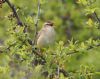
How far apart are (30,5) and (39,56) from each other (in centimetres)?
505

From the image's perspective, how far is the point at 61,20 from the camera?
37.6 feet

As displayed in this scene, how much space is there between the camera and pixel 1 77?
21.2 feet

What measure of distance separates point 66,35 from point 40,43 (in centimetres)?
477

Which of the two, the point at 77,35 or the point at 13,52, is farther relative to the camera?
the point at 77,35

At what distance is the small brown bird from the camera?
625 centimetres

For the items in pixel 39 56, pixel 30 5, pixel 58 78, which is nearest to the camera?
pixel 58 78

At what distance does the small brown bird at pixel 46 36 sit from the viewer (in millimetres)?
6246

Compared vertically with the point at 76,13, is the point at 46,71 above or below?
above

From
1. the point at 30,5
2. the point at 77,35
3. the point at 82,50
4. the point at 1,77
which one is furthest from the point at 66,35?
the point at 82,50

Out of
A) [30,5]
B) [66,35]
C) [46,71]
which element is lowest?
[66,35]

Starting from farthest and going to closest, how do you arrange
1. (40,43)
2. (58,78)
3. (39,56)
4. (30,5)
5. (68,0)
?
(68,0) < (30,5) < (40,43) < (39,56) < (58,78)

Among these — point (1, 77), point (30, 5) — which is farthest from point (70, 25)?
point (1, 77)

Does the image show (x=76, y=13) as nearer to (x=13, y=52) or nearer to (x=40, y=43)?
(x=40, y=43)

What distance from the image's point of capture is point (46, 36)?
645 centimetres
